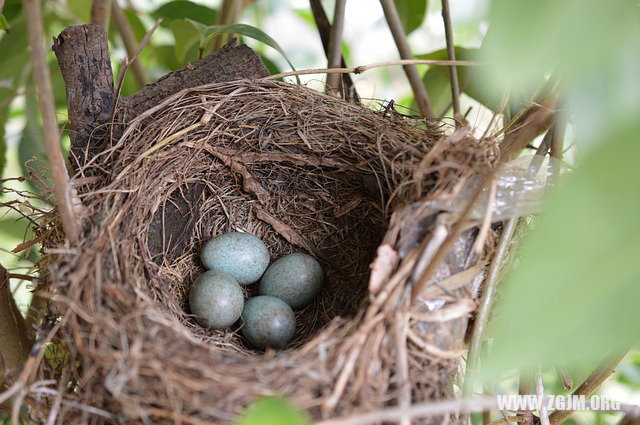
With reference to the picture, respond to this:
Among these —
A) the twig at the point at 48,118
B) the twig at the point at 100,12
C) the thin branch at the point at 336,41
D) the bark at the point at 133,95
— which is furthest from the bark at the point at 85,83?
the thin branch at the point at 336,41

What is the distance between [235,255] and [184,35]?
45cm

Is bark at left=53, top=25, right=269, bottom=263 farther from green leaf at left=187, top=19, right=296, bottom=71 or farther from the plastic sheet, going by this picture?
the plastic sheet

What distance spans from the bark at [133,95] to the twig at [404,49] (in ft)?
0.77

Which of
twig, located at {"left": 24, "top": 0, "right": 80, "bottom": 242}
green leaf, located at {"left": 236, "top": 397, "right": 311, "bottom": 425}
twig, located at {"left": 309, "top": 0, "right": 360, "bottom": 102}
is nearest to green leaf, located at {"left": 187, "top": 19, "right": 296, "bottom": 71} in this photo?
twig, located at {"left": 309, "top": 0, "right": 360, "bottom": 102}

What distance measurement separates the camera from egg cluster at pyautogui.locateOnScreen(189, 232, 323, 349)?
3.28ft

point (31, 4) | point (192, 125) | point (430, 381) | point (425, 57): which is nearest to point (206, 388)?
point (430, 381)

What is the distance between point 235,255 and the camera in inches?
42.2

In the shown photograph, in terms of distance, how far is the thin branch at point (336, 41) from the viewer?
100 centimetres

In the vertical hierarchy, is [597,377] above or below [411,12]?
below

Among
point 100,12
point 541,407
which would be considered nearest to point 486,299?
point 541,407

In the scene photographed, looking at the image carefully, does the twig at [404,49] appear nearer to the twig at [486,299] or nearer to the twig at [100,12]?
the twig at [486,299]

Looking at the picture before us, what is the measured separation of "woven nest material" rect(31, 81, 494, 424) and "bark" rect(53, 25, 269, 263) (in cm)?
2

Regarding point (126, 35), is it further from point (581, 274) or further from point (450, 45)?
point (581, 274)

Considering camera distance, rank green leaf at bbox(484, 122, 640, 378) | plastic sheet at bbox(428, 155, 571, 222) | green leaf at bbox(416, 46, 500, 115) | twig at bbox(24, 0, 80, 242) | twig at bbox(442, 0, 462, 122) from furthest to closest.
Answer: green leaf at bbox(416, 46, 500, 115) → twig at bbox(442, 0, 462, 122) → plastic sheet at bbox(428, 155, 571, 222) → twig at bbox(24, 0, 80, 242) → green leaf at bbox(484, 122, 640, 378)
